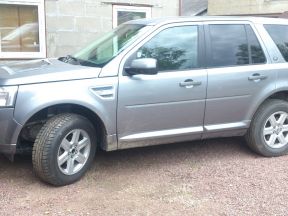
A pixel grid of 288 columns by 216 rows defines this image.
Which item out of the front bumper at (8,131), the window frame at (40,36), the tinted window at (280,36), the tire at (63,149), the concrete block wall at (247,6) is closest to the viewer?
the front bumper at (8,131)

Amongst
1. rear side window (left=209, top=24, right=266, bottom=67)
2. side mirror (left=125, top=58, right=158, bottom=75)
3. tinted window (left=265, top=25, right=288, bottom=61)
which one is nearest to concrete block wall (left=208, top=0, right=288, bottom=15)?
tinted window (left=265, top=25, right=288, bottom=61)

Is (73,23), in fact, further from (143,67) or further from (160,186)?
(160,186)

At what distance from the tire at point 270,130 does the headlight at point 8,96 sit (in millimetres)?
2987

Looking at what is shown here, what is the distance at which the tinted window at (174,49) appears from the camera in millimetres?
5180

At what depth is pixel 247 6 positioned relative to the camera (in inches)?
654

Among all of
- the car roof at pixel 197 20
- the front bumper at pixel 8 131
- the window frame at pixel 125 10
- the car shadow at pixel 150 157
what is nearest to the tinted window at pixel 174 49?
the car roof at pixel 197 20

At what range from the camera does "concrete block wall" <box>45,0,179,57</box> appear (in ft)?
28.4

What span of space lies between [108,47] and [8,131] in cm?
160

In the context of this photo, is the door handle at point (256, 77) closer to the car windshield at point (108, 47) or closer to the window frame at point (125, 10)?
the car windshield at point (108, 47)

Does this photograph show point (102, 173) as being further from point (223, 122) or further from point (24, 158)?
point (223, 122)

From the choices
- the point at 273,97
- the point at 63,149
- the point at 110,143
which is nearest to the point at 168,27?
the point at 110,143

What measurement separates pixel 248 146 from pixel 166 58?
1756 mm

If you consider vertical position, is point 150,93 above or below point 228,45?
below

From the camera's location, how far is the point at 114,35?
5691mm
